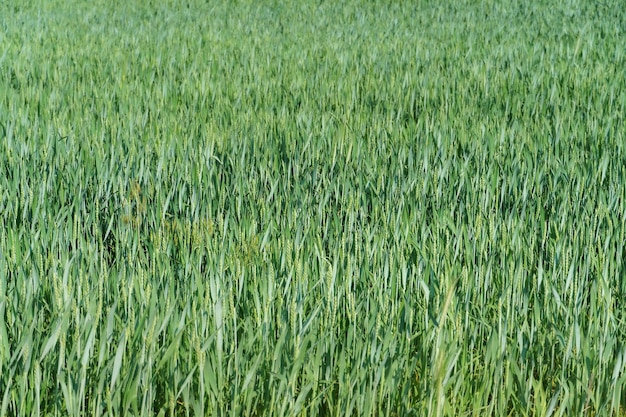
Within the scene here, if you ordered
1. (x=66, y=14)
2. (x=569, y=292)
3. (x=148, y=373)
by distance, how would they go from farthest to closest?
1. (x=66, y=14)
2. (x=569, y=292)
3. (x=148, y=373)

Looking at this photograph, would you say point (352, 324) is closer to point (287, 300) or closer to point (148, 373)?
point (287, 300)

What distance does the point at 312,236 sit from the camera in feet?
7.13

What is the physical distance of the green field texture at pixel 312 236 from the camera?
1665mm

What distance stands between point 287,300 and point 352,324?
5.9 inches

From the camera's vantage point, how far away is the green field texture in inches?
65.6

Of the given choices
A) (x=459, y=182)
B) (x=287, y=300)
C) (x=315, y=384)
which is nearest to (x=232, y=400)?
(x=315, y=384)

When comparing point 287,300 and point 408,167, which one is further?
point 408,167

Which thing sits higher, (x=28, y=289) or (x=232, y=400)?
(x=28, y=289)

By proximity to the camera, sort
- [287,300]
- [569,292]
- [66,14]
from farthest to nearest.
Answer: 1. [66,14]
2. [569,292]
3. [287,300]

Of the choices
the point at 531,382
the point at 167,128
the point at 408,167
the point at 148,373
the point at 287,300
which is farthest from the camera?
the point at 167,128

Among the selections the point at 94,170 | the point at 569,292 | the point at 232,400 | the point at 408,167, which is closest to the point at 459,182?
the point at 408,167

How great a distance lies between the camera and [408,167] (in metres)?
3.09

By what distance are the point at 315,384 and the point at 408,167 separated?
1.55 metres

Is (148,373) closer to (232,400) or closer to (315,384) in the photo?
(232,400)
